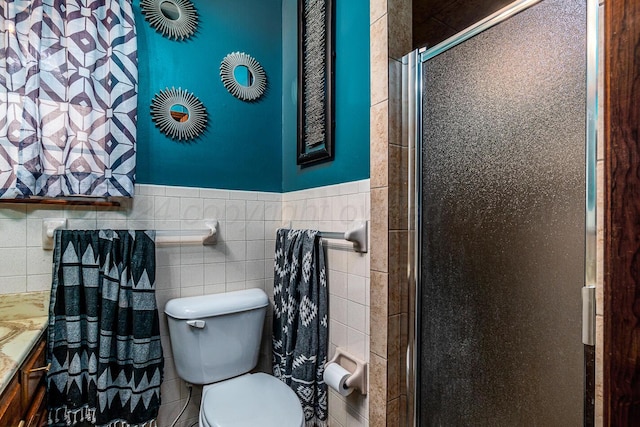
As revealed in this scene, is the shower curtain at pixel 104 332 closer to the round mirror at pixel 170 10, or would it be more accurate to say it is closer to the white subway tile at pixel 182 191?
the white subway tile at pixel 182 191

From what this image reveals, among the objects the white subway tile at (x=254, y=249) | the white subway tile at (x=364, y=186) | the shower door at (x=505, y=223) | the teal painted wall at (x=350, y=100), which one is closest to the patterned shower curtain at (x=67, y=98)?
the white subway tile at (x=254, y=249)

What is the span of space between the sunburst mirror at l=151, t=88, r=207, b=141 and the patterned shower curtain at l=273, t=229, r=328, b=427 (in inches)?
28.7

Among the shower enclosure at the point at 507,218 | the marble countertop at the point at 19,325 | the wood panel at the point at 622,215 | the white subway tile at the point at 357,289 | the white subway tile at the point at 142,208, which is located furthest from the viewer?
the white subway tile at the point at 142,208

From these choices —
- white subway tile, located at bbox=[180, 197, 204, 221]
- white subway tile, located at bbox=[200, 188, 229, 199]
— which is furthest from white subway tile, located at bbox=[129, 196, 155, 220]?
white subway tile, located at bbox=[200, 188, 229, 199]

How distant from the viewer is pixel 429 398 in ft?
3.53

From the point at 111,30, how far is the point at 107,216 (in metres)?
0.81

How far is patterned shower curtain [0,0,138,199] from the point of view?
1.19 m

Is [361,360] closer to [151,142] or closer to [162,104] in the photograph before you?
[151,142]

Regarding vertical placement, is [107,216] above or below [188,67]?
below

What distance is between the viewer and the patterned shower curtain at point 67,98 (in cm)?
119

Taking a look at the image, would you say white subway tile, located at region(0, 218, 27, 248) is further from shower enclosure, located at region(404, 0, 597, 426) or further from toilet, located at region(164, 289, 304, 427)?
shower enclosure, located at region(404, 0, 597, 426)

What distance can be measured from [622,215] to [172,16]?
186 cm

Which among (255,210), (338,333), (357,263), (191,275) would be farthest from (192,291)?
(357,263)

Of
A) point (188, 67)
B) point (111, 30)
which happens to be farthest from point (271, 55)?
point (111, 30)
